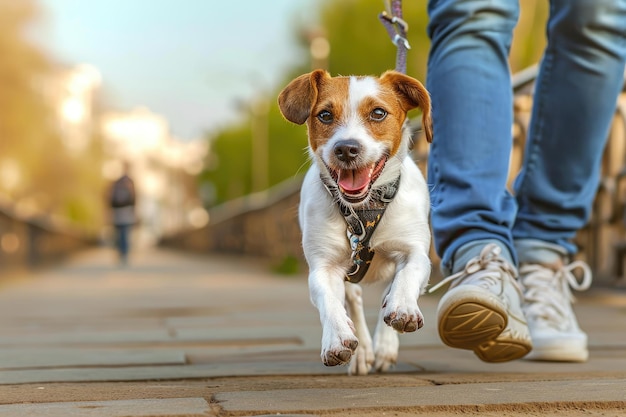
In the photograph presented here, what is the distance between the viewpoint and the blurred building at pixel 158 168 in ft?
357

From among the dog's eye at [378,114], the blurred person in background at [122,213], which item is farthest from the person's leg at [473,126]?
the blurred person in background at [122,213]

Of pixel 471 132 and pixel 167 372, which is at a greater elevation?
pixel 471 132

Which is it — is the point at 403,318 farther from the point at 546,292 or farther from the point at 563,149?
the point at 563,149

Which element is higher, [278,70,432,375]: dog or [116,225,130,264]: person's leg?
[278,70,432,375]: dog

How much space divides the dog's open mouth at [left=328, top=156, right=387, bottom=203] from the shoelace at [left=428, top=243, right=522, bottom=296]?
0.55 meters

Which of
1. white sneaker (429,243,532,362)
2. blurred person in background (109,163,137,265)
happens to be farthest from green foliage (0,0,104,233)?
white sneaker (429,243,532,362)

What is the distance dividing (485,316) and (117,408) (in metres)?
1.17

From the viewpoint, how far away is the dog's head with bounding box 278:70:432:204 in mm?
2844

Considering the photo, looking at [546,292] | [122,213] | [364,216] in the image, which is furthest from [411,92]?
[122,213]

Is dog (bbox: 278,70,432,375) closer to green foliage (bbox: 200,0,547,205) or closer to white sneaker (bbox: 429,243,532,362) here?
white sneaker (bbox: 429,243,532,362)

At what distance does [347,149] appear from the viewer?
2.80 m

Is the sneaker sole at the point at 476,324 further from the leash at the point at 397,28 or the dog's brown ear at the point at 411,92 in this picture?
the leash at the point at 397,28

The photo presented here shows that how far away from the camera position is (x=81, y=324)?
5.43 metres

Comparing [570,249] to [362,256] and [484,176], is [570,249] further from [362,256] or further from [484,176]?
[362,256]
